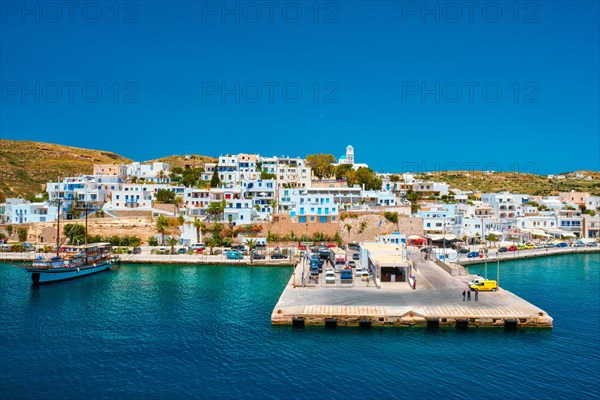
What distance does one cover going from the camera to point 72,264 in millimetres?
49094

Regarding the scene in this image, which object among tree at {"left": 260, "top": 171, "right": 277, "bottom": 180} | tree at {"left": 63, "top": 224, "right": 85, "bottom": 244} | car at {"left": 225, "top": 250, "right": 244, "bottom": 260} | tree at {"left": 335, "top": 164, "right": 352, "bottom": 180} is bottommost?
car at {"left": 225, "top": 250, "right": 244, "bottom": 260}

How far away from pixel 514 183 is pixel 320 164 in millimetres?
71226

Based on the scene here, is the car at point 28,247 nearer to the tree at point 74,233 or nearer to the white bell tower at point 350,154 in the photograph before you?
the tree at point 74,233

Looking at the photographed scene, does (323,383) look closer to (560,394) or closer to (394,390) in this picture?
(394,390)

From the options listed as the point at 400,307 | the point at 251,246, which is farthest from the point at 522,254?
the point at 400,307

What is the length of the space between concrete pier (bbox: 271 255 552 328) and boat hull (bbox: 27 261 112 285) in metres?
21.5

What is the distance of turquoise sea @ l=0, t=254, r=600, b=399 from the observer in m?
22.5

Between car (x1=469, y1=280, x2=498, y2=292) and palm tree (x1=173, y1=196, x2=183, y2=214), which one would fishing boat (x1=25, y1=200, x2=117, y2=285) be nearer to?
palm tree (x1=173, y1=196, x2=183, y2=214)

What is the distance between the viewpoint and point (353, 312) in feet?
105

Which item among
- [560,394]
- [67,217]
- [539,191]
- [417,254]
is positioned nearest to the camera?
[560,394]

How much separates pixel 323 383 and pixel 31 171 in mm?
110202

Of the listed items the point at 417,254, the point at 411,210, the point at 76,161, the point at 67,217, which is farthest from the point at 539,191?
the point at 76,161

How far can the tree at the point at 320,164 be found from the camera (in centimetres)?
9781

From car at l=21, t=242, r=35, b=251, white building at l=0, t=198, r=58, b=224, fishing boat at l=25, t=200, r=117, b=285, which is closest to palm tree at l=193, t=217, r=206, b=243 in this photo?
fishing boat at l=25, t=200, r=117, b=285
